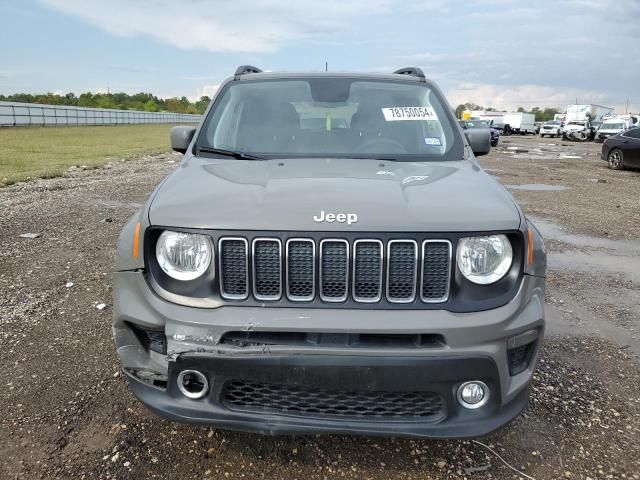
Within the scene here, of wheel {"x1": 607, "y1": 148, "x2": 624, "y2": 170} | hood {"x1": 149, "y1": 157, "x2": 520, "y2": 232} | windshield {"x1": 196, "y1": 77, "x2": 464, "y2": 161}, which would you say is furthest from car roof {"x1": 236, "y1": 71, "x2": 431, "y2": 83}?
wheel {"x1": 607, "y1": 148, "x2": 624, "y2": 170}

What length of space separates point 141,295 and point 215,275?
1.14 feet

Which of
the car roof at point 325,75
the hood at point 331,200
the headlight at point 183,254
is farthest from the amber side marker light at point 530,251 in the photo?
the car roof at point 325,75

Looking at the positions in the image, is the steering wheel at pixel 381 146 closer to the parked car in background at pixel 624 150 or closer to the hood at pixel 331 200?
the hood at pixel 331 200

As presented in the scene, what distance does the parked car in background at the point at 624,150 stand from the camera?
17.5m

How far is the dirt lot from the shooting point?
2582mm

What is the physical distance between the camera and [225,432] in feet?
9.21

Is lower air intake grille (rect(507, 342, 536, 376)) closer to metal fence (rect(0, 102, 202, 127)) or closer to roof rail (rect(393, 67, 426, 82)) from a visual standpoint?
roof rail (rect(393, 67, 426, 82))

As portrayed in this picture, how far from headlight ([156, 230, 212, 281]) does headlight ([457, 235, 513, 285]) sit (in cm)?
107

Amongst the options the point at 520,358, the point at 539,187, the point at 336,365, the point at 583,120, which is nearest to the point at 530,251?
the point at 520,358

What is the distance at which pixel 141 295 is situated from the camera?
2332 mm

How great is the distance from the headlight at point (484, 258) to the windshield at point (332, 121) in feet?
3.71

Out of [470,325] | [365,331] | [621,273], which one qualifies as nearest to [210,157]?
[365,331]

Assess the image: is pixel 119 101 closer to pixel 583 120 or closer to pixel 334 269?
pixel 583 120

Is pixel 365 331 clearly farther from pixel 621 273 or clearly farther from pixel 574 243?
pixel 574 243
